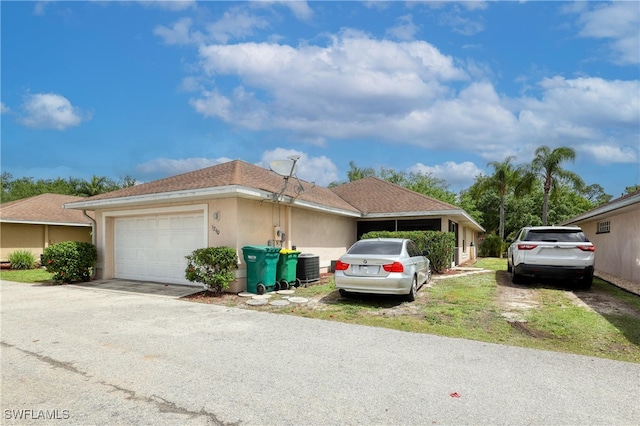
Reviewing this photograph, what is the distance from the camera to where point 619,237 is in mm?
13922

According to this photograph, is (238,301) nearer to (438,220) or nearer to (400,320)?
(400,320)

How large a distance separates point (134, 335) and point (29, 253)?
18341 mm

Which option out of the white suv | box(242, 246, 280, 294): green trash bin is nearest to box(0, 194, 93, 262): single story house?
box(242, 246, 280, 294): green trash bin

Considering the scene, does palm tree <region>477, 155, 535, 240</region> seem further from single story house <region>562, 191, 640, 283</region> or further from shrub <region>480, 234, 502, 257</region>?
single story house <region>562, 191, 640, 283</region>

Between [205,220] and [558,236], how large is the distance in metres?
10.3

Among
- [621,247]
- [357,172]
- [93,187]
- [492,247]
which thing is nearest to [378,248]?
[621,247]

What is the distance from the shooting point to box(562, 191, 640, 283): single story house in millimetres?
11852

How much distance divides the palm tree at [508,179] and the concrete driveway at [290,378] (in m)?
29.6

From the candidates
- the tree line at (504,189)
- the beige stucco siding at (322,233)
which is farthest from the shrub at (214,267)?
the tree line at (504,189)

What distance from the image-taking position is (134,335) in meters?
6.05

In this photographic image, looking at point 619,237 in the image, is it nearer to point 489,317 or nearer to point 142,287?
point 489,317

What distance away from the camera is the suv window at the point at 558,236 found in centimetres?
1048

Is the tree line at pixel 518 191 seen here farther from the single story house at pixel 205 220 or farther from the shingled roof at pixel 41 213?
the shingled roof at pixel 41 213

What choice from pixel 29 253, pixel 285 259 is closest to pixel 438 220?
pixel 285 259
